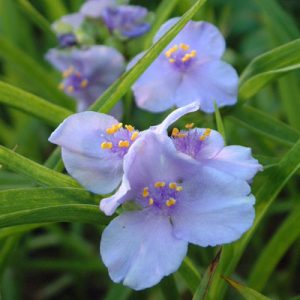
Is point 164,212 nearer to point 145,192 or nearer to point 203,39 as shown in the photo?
point 145,192

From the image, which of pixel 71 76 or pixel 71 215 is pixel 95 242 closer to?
pixel 71 76

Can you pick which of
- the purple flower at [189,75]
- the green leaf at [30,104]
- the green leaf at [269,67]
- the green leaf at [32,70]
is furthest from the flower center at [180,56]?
the green leaf at [32,70]

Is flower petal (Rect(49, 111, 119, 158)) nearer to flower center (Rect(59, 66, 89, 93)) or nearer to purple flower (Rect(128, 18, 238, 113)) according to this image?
purple flower (Rect(128, 18, 238, 113))

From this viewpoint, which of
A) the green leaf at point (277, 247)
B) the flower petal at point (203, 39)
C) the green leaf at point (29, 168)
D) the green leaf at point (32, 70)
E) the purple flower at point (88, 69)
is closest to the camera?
the green leaf at point (29, 168)

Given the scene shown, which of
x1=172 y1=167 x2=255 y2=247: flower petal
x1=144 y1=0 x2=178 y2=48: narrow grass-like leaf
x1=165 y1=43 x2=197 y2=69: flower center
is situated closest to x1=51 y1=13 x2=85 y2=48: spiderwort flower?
x1=144 y1=0 x2=178 y2=48: narrow grass-like leaf

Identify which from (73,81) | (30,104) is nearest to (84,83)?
(73,81)

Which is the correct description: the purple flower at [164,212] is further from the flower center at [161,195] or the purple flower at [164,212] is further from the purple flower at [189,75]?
the purple flower at [189,75]

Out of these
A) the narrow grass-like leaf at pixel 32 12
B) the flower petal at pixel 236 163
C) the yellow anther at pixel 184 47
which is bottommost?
the narrow grass-like leaf at pixel 32 12
